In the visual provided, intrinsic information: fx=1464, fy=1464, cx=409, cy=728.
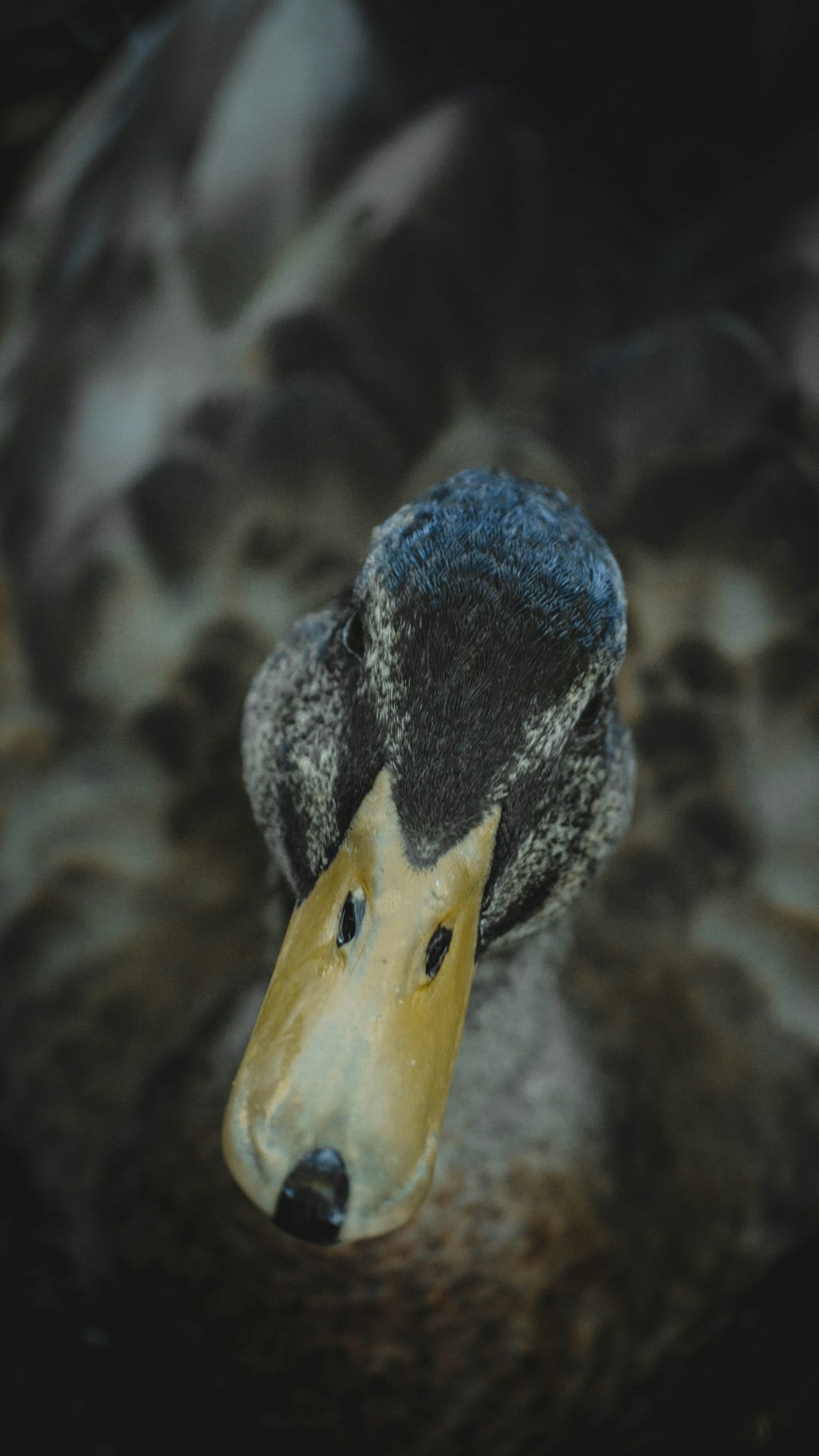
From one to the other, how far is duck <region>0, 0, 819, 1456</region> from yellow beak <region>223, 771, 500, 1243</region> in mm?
167

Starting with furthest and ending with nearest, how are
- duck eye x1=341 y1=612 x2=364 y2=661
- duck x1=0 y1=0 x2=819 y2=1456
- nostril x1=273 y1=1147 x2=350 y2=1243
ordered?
duck x1=0 y1=0 x2=819 y2=1456 → duck eye x1=341 y1=612 x2=364 y2=661 → nostril x1=273 y1=1147 x2=350 y2=1243

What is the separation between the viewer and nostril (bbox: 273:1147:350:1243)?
3.64 feet

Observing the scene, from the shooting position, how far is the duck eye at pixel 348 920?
119 cm

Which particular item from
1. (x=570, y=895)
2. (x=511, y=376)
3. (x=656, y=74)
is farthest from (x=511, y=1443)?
(x=656, y=74)

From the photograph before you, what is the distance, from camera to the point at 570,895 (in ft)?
5.01

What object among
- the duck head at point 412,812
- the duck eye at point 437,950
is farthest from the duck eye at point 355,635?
the duck eye at point 437,950

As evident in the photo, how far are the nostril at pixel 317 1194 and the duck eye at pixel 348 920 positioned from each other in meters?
0.17

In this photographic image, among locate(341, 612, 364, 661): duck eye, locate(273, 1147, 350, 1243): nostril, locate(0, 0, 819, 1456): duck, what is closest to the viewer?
locate(273, 1147, 350, 1243): nostril

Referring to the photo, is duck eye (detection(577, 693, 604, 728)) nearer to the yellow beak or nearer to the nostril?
the yellow beak

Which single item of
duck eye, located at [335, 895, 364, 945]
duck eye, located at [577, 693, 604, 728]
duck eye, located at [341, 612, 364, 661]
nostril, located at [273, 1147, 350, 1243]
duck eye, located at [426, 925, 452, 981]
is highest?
duck eye, located at [341, 612, 364, 661]

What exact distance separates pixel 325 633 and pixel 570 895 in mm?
374

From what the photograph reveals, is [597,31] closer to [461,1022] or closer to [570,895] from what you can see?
[570,895]

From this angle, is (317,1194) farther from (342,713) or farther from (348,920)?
(342,713)

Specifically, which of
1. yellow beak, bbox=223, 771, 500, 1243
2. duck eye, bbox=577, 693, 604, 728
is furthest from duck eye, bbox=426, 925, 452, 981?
duck eye, bbox=577, 693, 604, 728
